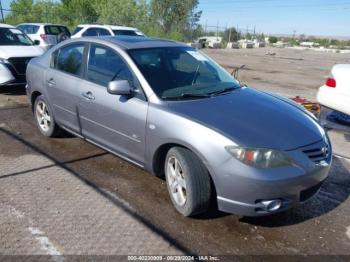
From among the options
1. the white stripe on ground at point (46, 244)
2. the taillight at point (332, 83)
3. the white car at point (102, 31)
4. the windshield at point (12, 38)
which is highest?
the white car at point (102, 31)

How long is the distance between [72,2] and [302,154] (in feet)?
137

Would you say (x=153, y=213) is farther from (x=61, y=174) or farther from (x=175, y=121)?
(x=61, y=174)

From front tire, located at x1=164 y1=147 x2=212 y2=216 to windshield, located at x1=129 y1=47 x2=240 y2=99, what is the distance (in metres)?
0.71

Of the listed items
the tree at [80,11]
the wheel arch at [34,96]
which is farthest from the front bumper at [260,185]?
the tree at [80,11]

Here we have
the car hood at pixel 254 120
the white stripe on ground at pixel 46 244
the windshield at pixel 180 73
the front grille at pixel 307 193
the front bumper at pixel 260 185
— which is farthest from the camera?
the windshield at pixel 180 73

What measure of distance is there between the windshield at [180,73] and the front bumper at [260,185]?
1118 millimetres

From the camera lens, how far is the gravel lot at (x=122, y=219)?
3.20 metres

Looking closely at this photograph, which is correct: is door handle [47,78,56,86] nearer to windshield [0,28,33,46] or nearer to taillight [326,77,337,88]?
taillight [326,77,337,88]

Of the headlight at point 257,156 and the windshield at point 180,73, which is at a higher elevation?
the windshield at point 180,73

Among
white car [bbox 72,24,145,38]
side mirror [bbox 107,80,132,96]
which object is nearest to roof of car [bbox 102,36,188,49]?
side mirror [bbox 107,80,132,96]

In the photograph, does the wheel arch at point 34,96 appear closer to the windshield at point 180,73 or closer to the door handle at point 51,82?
the door handle at point 51,82

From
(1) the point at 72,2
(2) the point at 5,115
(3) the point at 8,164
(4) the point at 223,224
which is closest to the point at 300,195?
(4) the point at 223,224

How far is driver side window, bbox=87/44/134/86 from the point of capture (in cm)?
425

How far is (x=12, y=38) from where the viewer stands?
10078 mm
